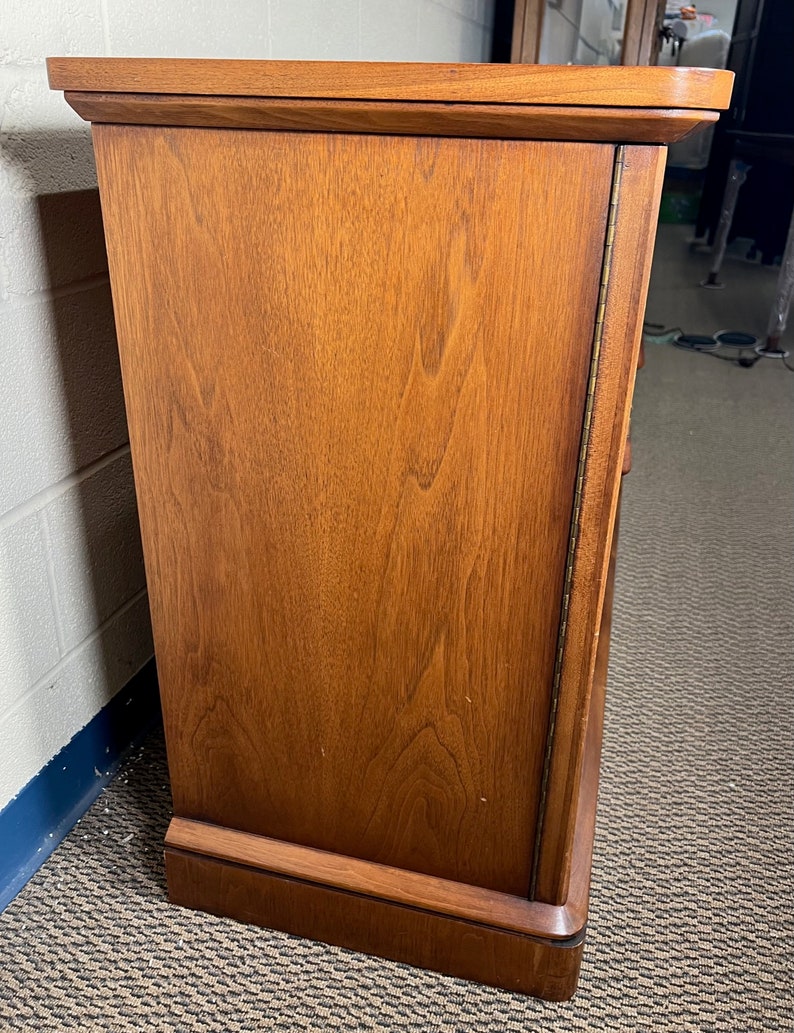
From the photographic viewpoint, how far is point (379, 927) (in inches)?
33.7

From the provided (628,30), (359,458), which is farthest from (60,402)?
(628,30)

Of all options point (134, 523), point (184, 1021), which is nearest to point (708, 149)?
point (134, 523)

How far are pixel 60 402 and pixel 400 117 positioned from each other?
520 mm

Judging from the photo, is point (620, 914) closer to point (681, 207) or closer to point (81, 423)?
point (81, 423)

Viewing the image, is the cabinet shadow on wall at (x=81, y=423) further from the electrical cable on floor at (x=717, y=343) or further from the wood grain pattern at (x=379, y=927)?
the electrical cable on floor at (x=717, y=343)

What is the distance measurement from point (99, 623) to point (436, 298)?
2.08ft

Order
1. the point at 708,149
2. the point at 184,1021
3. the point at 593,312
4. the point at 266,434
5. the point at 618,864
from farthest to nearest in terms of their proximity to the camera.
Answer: the point at 708,149
the point at 618,864
the point at 184,1021
the point at 266,434
the point at 593,312

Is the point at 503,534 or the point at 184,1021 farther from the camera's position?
the point at 184,1021

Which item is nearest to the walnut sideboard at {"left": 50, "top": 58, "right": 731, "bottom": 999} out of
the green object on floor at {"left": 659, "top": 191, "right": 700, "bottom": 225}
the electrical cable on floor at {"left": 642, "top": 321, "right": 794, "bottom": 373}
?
the electrical cable on floor at {"left": 642, "top": 321, "right": 794, "bottom": 373}

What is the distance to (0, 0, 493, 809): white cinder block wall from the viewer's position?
818mm

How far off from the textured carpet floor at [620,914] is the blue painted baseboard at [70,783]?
19 millimetres

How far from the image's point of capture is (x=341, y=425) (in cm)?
68

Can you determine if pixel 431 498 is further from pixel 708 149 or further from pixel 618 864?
pixel 708 149

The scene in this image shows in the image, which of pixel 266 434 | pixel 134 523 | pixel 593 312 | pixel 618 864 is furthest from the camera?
pixel 134 523
